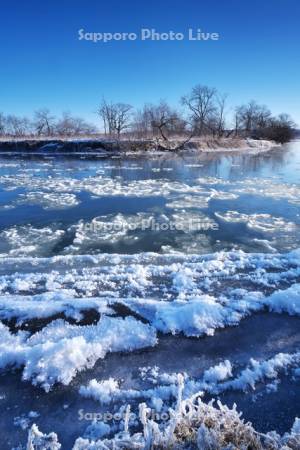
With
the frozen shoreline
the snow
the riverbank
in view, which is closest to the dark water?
the snow

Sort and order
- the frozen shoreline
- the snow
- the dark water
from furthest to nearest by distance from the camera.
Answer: the frozen shoreline < the snow < the dark water

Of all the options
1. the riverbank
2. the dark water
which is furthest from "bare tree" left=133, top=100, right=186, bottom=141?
the dark water

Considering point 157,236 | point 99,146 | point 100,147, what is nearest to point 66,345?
point 157,236

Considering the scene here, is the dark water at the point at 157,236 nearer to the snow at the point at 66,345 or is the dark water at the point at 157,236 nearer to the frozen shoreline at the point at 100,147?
the snow at the point at 66,345

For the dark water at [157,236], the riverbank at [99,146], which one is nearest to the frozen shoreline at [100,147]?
the riverbank at [99,146]

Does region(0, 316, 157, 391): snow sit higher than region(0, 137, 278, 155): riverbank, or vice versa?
region(0, 137, 278, 155): riverbank

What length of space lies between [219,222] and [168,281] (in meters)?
3.75

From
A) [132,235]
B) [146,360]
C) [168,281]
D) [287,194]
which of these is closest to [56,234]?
[132,235]

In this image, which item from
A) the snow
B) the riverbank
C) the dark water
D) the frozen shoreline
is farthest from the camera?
the riverbank

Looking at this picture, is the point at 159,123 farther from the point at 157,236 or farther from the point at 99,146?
the point at 157,236

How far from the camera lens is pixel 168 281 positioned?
464 cm

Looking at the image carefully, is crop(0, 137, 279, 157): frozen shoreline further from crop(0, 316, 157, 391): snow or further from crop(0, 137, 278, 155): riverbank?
crop(0, 316, 157, 391): snow

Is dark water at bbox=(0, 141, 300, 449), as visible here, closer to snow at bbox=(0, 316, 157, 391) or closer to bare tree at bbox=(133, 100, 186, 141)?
snow at bbox=(0, 316, 157, 391)

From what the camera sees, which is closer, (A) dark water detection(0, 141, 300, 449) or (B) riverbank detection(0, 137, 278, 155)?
(A) dark water detection(0, 141, 300, 449)
